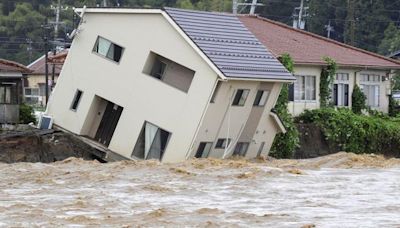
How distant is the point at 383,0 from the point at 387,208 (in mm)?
60207

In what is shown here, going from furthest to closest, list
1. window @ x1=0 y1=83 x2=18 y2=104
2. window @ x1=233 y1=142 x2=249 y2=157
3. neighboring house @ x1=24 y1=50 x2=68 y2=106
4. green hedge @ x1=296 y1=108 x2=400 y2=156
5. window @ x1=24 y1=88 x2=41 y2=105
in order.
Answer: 1. window @ x1=24 y1=88 x2=41 y2=105
2. neighboring house @ x1=24 y1=50 x2=68 y2=106
3. window @ x1=0 y1=83 x2=18 y2=104
4. green hedge @ x1=296 y1=108 x2=400 y2=156
5. window @ x1=233 y1=142 x2=249 y2=157

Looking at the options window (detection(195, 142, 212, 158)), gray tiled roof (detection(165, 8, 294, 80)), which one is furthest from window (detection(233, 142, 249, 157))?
gray tiled roof (detection(165, 8, 294, 80))

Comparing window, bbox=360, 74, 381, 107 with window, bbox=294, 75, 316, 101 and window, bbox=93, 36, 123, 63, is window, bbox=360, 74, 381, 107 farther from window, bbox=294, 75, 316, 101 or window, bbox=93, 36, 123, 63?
window, bbox=93, 36, 123, 63

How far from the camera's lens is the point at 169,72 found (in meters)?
37.4

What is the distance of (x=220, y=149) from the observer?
38062 millimetres

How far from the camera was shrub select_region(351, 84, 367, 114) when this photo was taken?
49.7 meters

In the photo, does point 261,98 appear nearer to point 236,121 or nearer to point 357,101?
point 236,121

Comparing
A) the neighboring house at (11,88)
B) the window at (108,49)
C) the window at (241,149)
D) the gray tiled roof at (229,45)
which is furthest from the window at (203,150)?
the neighboring house at (11,88)

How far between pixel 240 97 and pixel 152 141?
3.60 m

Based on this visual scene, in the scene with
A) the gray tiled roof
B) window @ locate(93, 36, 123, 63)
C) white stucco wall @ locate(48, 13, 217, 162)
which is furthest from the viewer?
window @ locate(93, 36, 123, 63)

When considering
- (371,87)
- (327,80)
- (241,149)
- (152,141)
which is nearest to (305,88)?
(327,80)

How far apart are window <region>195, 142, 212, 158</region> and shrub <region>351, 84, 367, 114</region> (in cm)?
1408

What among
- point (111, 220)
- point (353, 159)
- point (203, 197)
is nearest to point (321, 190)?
point (203, 197)

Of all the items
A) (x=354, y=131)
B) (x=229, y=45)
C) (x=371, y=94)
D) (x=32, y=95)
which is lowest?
(x=354, y=131)
